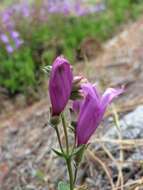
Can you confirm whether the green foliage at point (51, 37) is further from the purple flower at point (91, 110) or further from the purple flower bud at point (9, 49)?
the purple flower at point (91, 110)

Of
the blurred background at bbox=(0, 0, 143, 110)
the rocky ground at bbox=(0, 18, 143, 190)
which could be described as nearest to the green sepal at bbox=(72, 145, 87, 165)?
the rocky ground at bbox=(0, 18, 143, 190)

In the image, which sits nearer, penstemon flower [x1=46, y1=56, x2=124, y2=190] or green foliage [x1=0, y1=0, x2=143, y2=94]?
penstemon flower [x1=46, y1=56, x2=124, y2=190]

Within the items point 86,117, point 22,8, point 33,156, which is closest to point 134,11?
point 22,8

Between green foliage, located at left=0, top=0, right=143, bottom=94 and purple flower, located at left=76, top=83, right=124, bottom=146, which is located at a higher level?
purple flower, located at left=76, top=83, right=124, bottom=146

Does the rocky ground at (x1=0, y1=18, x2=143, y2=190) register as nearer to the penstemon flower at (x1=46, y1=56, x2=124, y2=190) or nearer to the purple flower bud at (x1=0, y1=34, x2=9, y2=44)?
the penstemon flower at (x1=46, y1=56, x2=124, y2=190)

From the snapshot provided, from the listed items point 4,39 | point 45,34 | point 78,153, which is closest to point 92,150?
point 78,153

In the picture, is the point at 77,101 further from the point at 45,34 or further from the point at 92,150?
the point at 45,34

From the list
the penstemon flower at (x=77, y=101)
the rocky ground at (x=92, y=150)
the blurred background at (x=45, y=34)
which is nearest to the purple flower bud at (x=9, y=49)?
the blurred background at (x=45, y=34)
